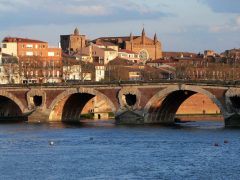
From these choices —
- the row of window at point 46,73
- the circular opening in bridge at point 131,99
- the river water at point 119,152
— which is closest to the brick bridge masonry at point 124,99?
the circular opening in bridge at point 131,99

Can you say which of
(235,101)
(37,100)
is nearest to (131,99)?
(37,100)

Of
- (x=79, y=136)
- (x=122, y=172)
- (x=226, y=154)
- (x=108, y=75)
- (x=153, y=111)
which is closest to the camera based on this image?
(x=122, y=172)

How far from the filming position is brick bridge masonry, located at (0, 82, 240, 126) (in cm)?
9481

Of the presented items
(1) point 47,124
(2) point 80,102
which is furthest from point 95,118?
(1) point 47,124

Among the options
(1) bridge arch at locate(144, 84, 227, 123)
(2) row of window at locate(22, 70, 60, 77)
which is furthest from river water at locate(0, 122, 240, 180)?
(2) row of window at locate(22, 70, 60, 77)

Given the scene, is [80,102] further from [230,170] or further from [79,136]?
[230,170]

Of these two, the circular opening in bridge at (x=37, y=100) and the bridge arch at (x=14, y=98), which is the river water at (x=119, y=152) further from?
the circular opening in bridge at (x=37, y=100)

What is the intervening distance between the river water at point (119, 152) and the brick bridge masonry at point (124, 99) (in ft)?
11.3

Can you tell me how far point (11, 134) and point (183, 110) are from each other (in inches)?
1732

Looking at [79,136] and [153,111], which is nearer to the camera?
[79,136]

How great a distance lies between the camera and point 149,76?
165875 mm

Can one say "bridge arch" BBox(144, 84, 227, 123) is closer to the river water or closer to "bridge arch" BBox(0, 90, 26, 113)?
the river water

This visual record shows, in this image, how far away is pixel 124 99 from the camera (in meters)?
104

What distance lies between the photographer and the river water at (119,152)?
6366 cm
